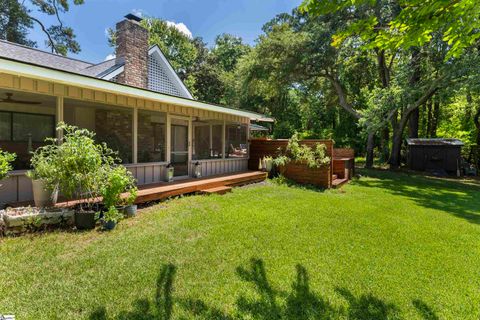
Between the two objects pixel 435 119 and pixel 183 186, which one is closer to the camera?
pixel 183 186

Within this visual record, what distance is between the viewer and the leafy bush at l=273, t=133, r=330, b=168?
8.98m

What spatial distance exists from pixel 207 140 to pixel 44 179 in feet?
18.0

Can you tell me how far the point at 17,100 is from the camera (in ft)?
18.9

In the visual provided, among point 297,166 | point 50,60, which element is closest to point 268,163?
point 297,166

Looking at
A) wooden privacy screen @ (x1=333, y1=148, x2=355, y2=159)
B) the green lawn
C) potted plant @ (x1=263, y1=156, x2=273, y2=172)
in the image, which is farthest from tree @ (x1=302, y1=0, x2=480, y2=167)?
Answer: potted plant @ (x1=263, y1=156, x2=273, y2=172)

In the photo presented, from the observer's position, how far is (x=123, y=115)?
6.87 meters

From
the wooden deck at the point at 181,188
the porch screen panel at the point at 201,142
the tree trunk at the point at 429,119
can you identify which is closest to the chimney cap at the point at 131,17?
the porch screen panel at the point at 201,142

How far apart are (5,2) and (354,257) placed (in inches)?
1045

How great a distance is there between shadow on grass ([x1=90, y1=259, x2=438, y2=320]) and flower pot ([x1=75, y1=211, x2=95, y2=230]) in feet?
6.56

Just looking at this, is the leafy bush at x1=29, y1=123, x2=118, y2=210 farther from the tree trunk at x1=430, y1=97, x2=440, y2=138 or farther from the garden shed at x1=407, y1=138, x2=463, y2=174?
the tree trunk at x1=430, y1=97, x2=440, y2=138

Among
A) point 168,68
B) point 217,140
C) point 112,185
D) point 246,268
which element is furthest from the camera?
point 168,68

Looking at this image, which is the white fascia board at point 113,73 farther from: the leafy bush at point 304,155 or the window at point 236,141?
the leafy bush at point 304,155

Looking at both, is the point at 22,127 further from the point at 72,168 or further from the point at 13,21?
the point at 13,21

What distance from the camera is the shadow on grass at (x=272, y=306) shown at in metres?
2.41
